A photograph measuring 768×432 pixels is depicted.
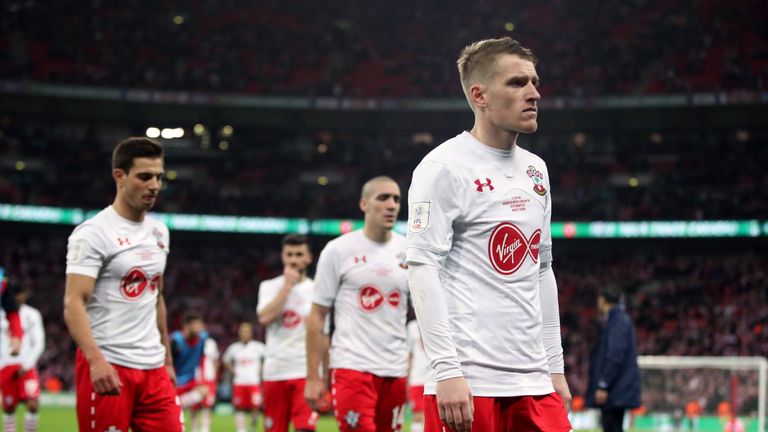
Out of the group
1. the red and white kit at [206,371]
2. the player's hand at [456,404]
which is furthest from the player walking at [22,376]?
the player's hand at [456,404]

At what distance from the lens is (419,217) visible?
377 centimetres

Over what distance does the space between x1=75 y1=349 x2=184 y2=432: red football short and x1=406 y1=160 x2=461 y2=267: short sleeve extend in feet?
8.45

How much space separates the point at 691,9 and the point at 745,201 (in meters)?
9.15

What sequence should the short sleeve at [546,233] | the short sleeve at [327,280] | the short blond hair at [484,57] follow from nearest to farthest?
the short blond hair at [484,57], the short sleeve at [546,233], the short sleeve at [327,280]

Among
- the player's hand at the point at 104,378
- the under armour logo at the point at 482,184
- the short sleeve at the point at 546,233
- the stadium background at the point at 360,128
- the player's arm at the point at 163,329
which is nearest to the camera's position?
the under armour logo at the point at 482,184

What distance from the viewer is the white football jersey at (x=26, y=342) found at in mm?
13297

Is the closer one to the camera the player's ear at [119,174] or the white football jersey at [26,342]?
the player's ear at [119,174]

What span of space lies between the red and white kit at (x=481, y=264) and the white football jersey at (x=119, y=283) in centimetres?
249

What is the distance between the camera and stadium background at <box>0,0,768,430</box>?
1367 inches

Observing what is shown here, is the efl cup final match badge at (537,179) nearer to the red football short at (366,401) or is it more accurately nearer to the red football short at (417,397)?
the red football short at (366,401)

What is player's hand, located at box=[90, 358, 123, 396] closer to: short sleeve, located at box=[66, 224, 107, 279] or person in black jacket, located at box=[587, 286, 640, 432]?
short sleeve, located at box=[66, 224, 107, 279]

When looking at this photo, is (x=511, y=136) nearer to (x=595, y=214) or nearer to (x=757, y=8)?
(x=595, y=214)

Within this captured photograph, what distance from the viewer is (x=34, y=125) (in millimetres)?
38156

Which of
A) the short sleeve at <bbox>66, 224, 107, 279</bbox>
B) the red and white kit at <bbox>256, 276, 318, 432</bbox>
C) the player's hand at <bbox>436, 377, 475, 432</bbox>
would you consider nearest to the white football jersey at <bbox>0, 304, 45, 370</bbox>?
the red and white kit at <bbox>256, 276, 318, 432</bbox>
